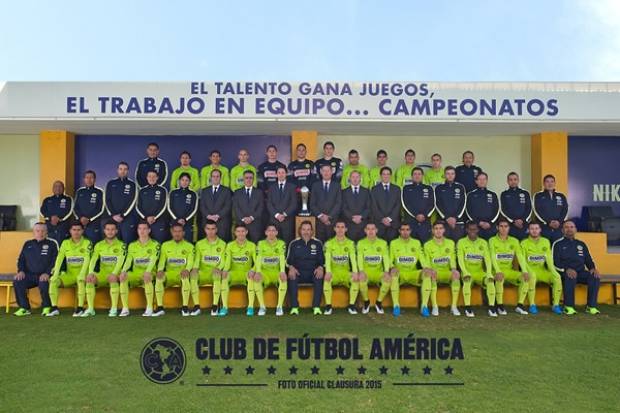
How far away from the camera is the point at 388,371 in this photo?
4105mm

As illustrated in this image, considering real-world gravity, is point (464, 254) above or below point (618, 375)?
above

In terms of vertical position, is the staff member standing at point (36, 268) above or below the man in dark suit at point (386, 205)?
below

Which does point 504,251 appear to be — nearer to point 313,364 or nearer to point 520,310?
point 520,310

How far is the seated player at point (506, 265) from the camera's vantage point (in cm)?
643

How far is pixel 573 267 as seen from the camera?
684cm

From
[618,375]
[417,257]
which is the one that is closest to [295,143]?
[417,257]

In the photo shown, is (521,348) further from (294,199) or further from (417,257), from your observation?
(294,199)

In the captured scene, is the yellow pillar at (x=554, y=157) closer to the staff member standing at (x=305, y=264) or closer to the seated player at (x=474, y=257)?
the seated player at (x=474, y=257)

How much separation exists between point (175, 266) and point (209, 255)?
48 cm

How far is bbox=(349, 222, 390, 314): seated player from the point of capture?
6438 millimetres

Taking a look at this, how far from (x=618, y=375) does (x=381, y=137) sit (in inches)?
229

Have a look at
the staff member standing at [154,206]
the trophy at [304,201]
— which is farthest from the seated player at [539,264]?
the staff member standing at [154,206]

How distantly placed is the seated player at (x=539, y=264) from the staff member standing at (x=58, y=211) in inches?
266

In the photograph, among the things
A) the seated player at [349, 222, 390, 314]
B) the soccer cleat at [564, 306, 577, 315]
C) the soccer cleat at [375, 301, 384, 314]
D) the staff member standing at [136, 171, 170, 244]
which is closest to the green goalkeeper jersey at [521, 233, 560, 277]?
the soccer cleat at [564, 306, 577, 315]
